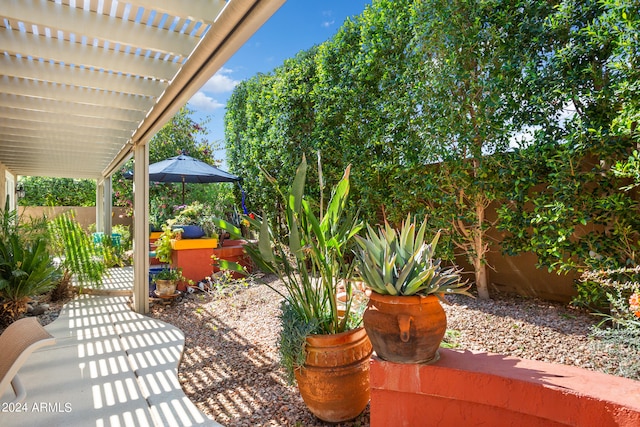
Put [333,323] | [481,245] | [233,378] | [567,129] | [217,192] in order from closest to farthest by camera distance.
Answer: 1. [333,323]
2. [233,378]
3. [567,129]
4. [481,245]
5. [217,192]

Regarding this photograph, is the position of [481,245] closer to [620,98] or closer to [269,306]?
[620,98]

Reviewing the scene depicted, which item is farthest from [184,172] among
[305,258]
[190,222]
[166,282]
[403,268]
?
[403,268]

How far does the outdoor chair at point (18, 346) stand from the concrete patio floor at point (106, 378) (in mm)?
411

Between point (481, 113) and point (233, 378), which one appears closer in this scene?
point (233, 378)

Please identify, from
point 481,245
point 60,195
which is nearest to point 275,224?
point 481,245

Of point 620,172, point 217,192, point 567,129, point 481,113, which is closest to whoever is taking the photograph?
point 620,172

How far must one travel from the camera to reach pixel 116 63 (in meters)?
Result: 3.00

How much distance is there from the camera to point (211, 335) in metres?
3.90

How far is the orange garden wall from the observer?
4.80 feet

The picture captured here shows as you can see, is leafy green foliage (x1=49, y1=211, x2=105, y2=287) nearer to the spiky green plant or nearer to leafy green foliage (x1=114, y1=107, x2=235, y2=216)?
Result: leafy green foliage (x1=114, y1=107, x2=235, y2=216)

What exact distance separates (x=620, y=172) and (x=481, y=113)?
1.34 m

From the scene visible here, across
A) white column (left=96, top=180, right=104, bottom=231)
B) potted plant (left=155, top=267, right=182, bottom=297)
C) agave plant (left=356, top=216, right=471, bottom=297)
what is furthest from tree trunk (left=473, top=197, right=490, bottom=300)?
white column (left=96, top=180, right=104, bottom=231)

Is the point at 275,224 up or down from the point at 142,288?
up

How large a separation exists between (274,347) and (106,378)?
54.7 inches
